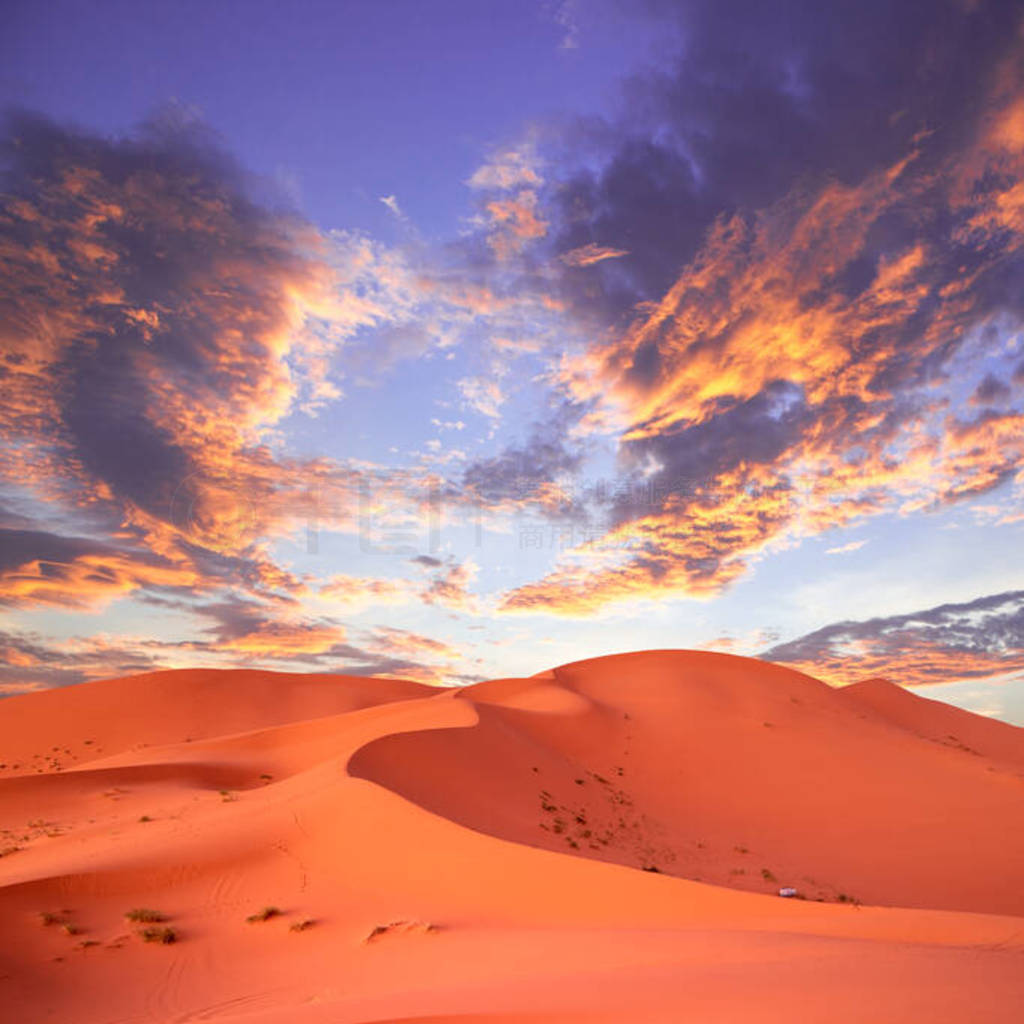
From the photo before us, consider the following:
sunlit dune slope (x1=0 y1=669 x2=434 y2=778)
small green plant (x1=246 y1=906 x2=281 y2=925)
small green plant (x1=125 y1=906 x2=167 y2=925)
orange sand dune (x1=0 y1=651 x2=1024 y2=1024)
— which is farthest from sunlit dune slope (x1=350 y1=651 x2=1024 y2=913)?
sunlit dune slope (x1=0 y1=669 x2=434 y2=778)

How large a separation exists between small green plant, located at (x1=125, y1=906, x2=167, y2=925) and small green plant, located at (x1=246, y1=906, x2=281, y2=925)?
3.70ft

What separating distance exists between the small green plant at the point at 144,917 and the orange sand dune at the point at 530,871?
13 cm

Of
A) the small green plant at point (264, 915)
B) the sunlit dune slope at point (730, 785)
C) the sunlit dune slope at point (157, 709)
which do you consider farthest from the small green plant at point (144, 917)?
the sunlit dune slope at point (157, 709)

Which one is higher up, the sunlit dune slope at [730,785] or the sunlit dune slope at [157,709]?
the sunlit dune slope at [157,709]

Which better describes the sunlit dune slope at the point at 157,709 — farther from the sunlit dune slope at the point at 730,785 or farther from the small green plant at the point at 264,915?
the small green plant at the point at 264,915

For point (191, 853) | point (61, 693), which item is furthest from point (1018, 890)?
point (61, 693)

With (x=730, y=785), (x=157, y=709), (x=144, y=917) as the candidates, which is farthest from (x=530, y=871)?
(x=157, y=709)

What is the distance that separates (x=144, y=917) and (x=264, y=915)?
1485mm

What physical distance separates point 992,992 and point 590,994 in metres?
2.74

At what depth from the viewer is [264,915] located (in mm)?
8406

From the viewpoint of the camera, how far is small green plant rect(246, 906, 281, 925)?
8334mm

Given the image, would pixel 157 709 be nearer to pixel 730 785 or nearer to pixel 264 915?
pixel 730 785

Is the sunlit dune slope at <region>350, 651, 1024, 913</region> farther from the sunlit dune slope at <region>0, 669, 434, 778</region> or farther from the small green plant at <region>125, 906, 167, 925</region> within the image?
the sunlit dune slope at <region>0, 669, 434, 778</region>

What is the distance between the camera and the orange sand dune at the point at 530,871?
5.40 m
